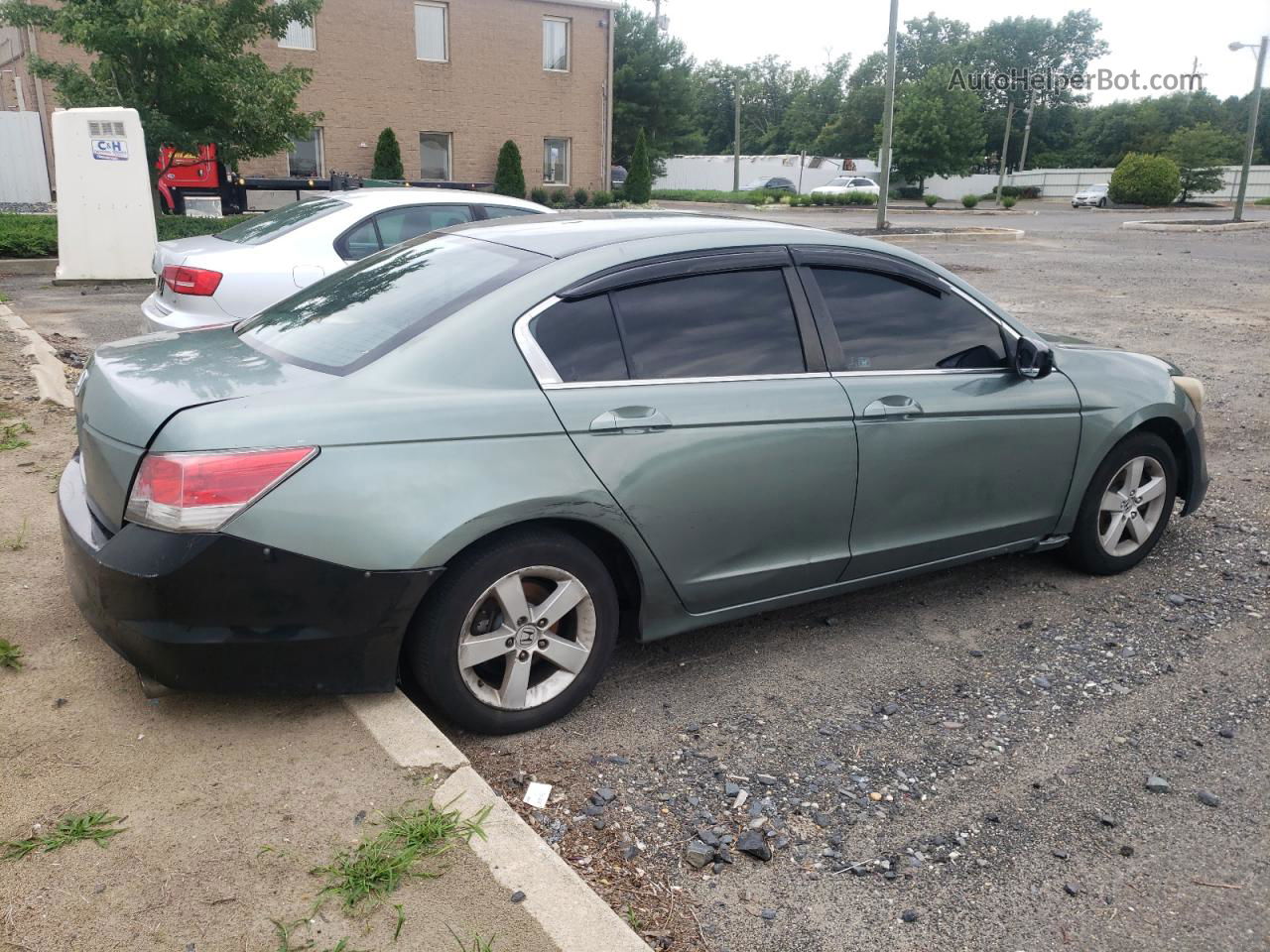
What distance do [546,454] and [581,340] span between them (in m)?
0.46

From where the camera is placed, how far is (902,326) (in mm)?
4277

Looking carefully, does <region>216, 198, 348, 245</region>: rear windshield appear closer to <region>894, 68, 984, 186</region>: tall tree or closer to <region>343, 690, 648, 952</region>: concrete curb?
<region>343, 690, 648, 952</region>: concrete curb

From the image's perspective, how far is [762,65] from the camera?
110625 millimetres

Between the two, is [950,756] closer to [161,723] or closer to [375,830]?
[375,830]

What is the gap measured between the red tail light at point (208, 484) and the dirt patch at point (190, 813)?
2.25ft

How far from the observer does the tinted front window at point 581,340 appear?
3518 millimetres

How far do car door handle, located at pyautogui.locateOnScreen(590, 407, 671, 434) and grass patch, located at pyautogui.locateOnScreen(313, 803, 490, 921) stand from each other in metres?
1.24

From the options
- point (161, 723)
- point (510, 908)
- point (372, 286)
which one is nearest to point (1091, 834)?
point (510, 908)

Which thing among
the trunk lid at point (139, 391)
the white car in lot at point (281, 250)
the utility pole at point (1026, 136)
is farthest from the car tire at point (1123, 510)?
the utility pole at point (1026, 136)

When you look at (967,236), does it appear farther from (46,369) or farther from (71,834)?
(71,834)

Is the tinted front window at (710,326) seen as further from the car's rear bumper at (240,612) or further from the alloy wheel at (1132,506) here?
the alloy wheel at (1132,506)

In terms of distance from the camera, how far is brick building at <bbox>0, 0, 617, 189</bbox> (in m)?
Result: 30.3

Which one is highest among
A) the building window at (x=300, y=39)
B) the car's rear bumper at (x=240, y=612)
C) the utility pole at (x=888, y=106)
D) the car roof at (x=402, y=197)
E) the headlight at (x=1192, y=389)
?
the building window at (x=300, y=39)

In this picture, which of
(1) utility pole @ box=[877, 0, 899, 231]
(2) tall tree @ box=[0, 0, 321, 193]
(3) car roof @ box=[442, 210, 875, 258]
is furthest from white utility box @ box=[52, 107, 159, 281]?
(1) utility pole @ box=[877, 0, 899, 231]
